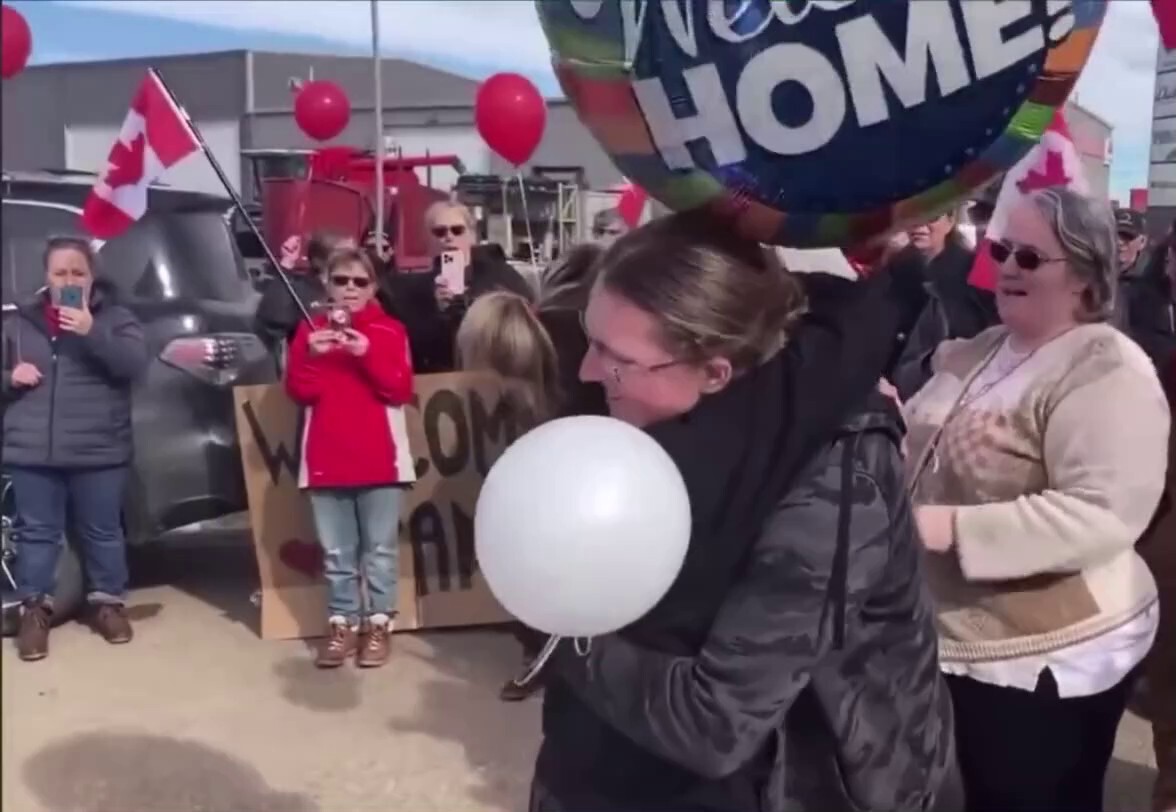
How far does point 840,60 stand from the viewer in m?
1.45

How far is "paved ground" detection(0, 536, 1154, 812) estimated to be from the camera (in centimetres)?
366

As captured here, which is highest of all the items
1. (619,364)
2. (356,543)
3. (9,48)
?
(9,48)

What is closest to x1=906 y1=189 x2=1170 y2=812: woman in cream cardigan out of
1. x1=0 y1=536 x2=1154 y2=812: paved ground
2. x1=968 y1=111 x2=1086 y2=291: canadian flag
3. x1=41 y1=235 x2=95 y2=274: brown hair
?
x1=968 y1=111 x2=1086 y2=291: canadian flag

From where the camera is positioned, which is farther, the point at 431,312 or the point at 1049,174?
the point at 431,312

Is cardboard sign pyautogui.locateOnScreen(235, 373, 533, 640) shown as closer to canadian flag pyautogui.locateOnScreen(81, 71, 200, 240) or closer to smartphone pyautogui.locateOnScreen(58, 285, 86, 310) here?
smartphone pyautogui.locateOnScreen(58, 285, 86, 310)

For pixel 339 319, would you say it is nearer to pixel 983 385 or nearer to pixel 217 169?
pixel 217 169

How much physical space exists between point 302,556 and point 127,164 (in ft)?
5.13

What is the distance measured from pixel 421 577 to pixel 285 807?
1552 mm

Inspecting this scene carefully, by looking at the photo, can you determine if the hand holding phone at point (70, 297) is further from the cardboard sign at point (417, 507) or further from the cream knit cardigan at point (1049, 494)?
the cream knit cardigan at point (1049, 494)

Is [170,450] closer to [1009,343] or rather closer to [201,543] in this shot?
[201,543]

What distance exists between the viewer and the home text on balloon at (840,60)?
1.43m

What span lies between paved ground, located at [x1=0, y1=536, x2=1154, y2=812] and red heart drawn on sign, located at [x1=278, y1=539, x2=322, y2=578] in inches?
11.8

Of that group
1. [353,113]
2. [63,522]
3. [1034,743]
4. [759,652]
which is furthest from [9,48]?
[353,113]

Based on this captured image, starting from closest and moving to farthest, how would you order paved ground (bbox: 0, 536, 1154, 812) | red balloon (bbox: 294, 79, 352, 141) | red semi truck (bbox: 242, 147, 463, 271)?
paved ground (bbox: 0, 536, 1154, 812)
red balloon (bbox: 294, 79, 352, 141)
red semi truck (bbox: 242, 147, 463, 271)
